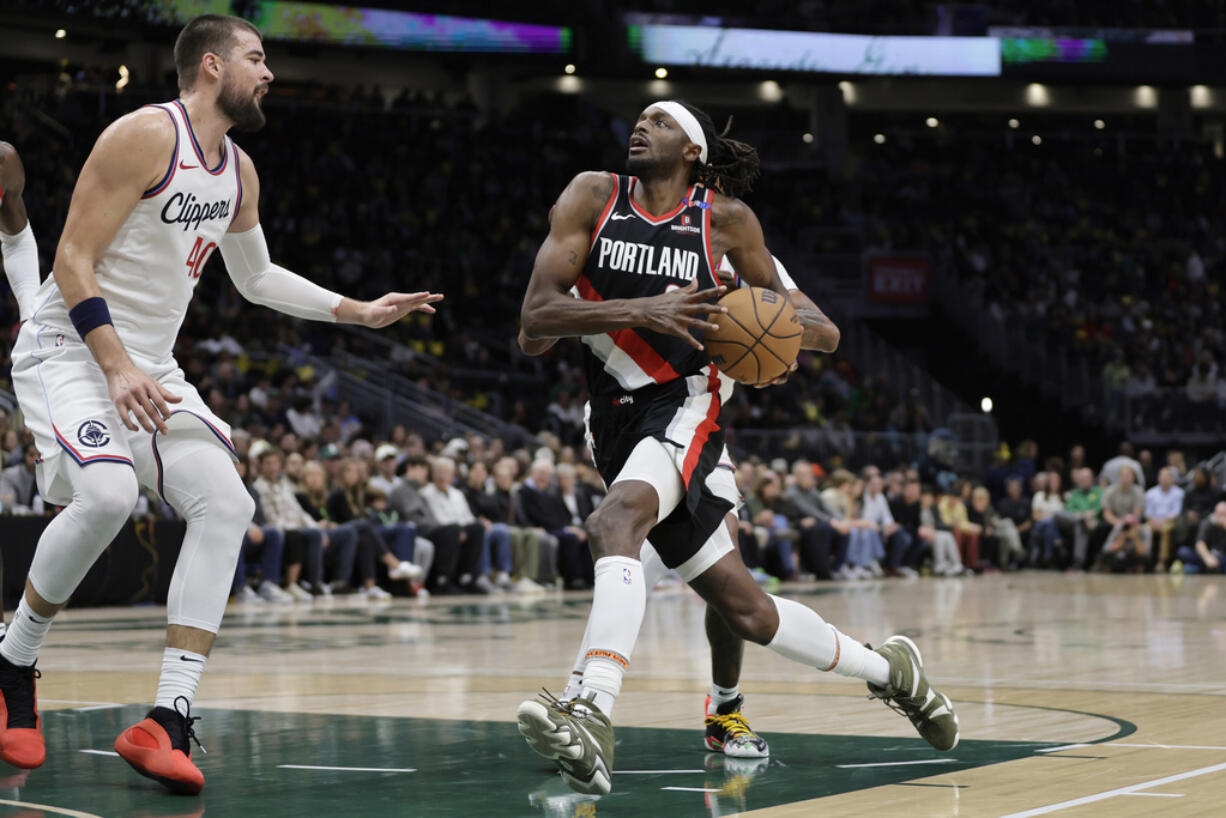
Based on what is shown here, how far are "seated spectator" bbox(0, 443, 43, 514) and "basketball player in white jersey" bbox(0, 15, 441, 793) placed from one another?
31.4 feet

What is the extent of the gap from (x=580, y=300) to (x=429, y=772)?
1592 mm

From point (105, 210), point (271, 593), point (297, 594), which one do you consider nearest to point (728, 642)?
point (105, 210)

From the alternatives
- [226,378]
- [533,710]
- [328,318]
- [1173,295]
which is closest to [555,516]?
[226,378]

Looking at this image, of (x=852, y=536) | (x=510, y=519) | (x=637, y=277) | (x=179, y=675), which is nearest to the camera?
(x=179, y=675)

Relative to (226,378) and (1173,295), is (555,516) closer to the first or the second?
(226,378)

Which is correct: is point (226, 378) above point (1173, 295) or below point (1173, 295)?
below

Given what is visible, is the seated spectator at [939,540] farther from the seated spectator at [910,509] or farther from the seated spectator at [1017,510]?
the seated spectator at [1017,510]

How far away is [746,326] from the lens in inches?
217

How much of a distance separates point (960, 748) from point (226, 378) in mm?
15877

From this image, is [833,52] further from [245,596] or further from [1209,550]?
[245,596]

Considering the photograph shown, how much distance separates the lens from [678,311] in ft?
17.1

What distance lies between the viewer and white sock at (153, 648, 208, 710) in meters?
5.13

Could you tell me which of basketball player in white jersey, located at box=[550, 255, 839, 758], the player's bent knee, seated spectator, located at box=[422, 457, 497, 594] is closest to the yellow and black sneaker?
basketball player in white jersey, located at box=[550, 255, 839, 758]

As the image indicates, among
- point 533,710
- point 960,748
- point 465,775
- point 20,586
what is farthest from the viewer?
point 20,586
